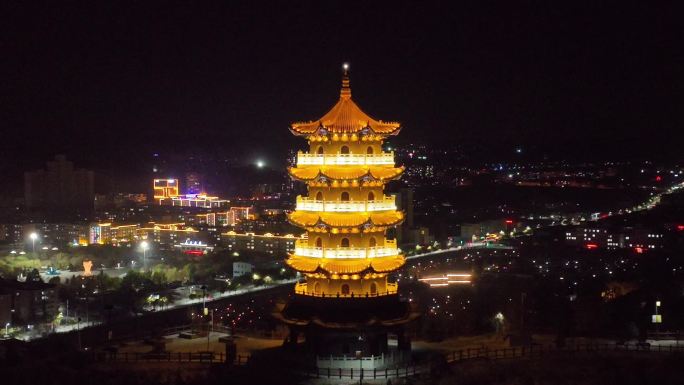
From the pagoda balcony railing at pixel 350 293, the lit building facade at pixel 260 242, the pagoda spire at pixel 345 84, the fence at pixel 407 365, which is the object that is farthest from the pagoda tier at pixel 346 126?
the lit building facade at pixel 260 242

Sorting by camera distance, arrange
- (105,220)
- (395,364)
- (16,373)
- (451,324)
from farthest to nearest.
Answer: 1. (105,220)
2. (451,324)
3. (395,364)
4. (16,373)

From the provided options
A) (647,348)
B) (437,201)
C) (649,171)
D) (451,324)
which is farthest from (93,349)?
(649,171)

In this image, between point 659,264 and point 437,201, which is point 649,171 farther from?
point 659,264

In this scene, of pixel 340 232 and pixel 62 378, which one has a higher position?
pixel 340 232

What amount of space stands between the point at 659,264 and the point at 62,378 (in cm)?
2369

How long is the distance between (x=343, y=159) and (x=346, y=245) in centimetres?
162

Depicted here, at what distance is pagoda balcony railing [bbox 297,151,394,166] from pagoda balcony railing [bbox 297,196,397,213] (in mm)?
696

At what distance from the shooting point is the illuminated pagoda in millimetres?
19344

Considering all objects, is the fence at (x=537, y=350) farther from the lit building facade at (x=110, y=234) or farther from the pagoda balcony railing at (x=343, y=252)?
the lit building facade at (x=110, y=234)

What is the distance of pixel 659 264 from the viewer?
35.6 m

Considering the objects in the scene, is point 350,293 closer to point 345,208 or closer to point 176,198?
point 345,208

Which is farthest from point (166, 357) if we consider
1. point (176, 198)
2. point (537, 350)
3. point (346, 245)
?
point (176, 198)

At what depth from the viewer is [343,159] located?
1969 cm

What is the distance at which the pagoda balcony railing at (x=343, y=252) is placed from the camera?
768 inches
